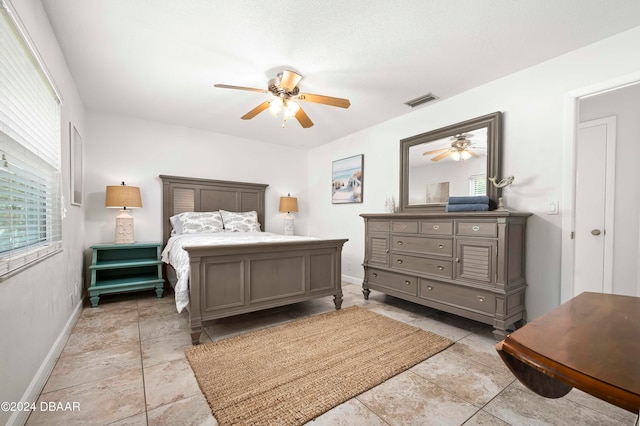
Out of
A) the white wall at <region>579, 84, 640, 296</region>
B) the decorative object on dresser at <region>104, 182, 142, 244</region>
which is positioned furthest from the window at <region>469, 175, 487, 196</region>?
the decorative object on dresser at <region>104, 182, 142, 244</region>

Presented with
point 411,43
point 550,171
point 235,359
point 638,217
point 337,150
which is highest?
point 411,43

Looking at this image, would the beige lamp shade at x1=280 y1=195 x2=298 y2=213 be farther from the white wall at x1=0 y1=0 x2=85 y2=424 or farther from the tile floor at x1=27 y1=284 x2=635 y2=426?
the white wall at x1=0 y1=0 x2=85 y2=424

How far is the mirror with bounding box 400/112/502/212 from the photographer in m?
2.82

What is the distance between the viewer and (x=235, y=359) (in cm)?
202

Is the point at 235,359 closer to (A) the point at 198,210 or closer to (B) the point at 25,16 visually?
(B) the point at 25,16

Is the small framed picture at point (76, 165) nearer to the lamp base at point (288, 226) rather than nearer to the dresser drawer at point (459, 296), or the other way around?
the lamp base at point (288, 226)

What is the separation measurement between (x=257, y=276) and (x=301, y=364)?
0.97 m

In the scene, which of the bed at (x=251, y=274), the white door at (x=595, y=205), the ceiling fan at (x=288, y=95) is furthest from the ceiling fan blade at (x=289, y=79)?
the white door at (x=595, y=205)

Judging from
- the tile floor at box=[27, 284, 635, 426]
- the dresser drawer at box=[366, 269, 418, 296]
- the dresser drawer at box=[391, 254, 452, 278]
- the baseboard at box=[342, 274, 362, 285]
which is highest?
the dresser drawer at box=[391, 254, 452, 278]

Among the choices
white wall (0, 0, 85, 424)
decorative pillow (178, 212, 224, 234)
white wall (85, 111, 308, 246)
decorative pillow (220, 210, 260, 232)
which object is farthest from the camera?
decorative pillow (220, 210, 260, 232)

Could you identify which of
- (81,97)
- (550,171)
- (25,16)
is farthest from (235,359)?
(81,97)

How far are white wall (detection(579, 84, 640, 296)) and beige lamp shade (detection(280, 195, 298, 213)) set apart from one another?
415 centimetres

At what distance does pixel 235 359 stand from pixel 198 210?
2885mm

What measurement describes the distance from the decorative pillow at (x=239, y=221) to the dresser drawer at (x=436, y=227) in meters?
2.66
